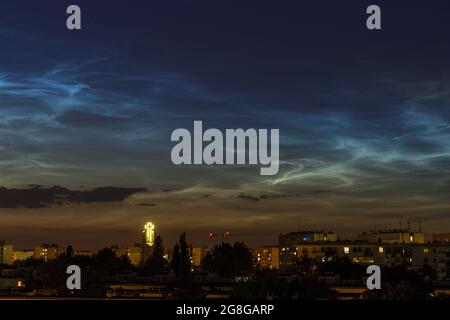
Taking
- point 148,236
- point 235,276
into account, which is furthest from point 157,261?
point 148,236

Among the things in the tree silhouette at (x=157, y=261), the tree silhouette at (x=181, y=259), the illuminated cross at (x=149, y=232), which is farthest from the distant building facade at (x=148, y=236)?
the tree silhouette at (x=181, y=259)

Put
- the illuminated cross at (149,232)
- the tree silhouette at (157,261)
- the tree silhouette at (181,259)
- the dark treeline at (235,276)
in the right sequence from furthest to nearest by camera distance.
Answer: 1. the illuminated cross at (149,232)
2. the tree silhouette at (157,261)
3. the tree silhouette at (181,259)
4. the dark treeline at (235,276)

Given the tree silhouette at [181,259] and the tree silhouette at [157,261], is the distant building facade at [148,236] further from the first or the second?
the tree silhouette at [181,259]

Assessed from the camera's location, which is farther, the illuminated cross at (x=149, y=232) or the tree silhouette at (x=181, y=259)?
the illuminated cross at (x=149, y=232)

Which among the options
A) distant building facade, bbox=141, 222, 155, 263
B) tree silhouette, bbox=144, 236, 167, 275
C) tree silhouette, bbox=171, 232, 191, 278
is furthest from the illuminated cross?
tree silhouette, bbox=171, 232, 191, 278

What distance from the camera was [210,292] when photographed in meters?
78.3

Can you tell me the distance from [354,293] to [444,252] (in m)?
117

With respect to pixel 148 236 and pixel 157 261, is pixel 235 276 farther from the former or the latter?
pixel 148 236

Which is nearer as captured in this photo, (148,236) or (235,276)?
(235,276)

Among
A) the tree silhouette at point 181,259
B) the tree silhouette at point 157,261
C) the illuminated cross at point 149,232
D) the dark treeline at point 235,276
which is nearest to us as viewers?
the dark treeline at point 235,276

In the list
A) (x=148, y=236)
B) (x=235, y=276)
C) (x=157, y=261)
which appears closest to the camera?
(x=235, y=276)

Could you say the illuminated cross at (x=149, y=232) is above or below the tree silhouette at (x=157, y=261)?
above

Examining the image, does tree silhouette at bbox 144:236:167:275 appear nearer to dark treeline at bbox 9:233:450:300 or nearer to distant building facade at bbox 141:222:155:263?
dark treeline at bbox 9:233:450:300
